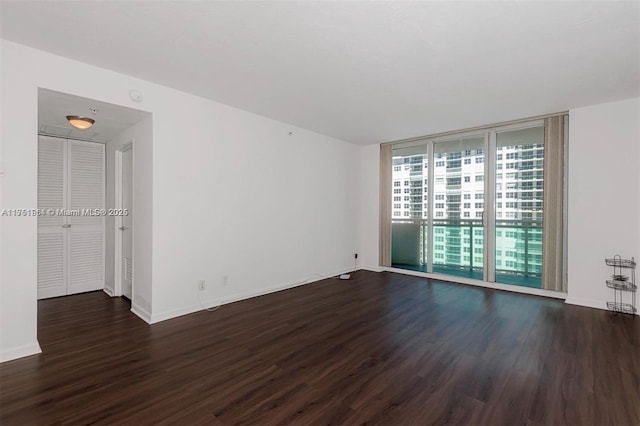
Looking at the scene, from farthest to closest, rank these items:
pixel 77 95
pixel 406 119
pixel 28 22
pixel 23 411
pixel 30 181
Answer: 1. pixel 406 119
2. pixel 77 95
3. pixel 30 181
4. pixel 28 22
5. pixel 23 411

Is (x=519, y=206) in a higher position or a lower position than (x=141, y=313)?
higher

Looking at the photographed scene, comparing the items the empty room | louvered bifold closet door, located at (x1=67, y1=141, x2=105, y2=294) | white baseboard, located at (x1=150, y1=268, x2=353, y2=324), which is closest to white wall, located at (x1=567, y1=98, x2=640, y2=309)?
the empty room

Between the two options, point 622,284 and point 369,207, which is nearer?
point 622,284

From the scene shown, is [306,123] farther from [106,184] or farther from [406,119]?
[106,184]

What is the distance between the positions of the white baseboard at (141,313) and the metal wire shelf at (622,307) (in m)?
5.62

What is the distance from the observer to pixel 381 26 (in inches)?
86.8

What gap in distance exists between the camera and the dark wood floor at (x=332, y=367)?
1.83 metres

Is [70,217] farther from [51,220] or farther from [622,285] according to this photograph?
[622,285]

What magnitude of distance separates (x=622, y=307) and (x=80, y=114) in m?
6.90

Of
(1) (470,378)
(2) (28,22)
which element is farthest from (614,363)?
(2) (28,22)

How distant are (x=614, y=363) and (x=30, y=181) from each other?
519 cm

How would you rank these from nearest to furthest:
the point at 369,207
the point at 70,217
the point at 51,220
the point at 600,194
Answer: the point at 600,194
the point at 51,220
the point at 70,217
the point at 369,207

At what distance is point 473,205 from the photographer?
504 centimetres

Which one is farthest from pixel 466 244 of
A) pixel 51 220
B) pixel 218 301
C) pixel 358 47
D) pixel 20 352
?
pixel 51 220
